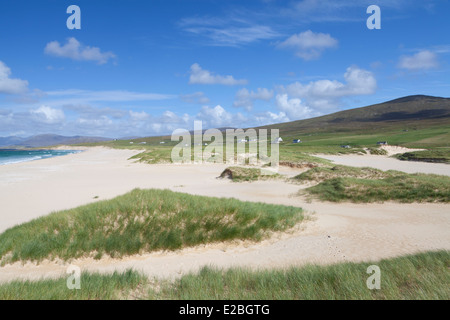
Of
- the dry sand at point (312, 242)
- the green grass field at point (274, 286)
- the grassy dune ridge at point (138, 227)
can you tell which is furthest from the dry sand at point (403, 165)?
the green grass field at point (274, 286)

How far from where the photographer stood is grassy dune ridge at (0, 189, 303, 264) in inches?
368

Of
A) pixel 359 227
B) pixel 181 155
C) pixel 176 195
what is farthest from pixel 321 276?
pixel 181 155

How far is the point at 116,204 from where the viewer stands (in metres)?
11.6

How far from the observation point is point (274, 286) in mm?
5594

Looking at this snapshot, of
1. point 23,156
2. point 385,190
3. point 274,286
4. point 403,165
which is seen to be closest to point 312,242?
point 274,286

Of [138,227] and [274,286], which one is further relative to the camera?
[138,227]

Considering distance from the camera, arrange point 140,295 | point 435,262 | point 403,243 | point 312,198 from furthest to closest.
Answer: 1. point 312,198
2. point 403,243
3. point 435,262
4. point 140,295

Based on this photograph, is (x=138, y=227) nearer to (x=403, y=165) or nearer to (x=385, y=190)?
(x=385, y=190)

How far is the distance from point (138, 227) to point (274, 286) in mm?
6523

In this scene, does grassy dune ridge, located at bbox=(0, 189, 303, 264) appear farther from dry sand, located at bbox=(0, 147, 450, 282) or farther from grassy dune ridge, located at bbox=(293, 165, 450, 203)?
grassy dune ridge, located at bbox=(293, 165, 450, 203)

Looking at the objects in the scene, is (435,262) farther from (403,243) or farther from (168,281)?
(168,281)

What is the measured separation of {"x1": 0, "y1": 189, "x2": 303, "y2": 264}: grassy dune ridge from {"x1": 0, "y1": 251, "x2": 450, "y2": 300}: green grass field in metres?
3.57

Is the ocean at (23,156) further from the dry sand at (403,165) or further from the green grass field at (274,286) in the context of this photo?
the dry sand at (403,165)
